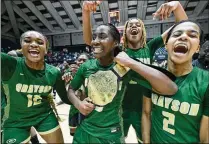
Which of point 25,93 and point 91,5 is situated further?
point 25,93

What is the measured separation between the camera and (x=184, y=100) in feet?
4.62

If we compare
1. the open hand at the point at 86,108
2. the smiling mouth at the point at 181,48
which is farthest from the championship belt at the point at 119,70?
the smiling mouth at the point at 181,48

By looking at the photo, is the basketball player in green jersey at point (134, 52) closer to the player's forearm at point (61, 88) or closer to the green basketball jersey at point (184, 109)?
the player's forearm at point (61, 88)

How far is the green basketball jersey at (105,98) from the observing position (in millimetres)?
1788

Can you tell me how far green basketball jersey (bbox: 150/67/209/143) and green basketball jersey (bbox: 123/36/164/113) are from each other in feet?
2.53

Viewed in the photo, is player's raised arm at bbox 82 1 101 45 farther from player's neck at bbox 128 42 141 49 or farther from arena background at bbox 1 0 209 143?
arena background at bbox 1 0 209 143

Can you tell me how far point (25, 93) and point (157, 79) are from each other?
4.37 feet

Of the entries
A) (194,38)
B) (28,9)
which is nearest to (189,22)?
(194,38)

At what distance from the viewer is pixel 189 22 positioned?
1526 mm

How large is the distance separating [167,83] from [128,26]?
50.8 inches

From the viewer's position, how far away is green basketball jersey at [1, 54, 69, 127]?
6.86 ft

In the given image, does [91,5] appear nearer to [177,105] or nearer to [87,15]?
[87,15]

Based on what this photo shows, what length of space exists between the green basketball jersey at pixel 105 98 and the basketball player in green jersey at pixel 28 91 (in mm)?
543

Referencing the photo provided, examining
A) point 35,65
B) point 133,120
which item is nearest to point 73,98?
point 35,65
